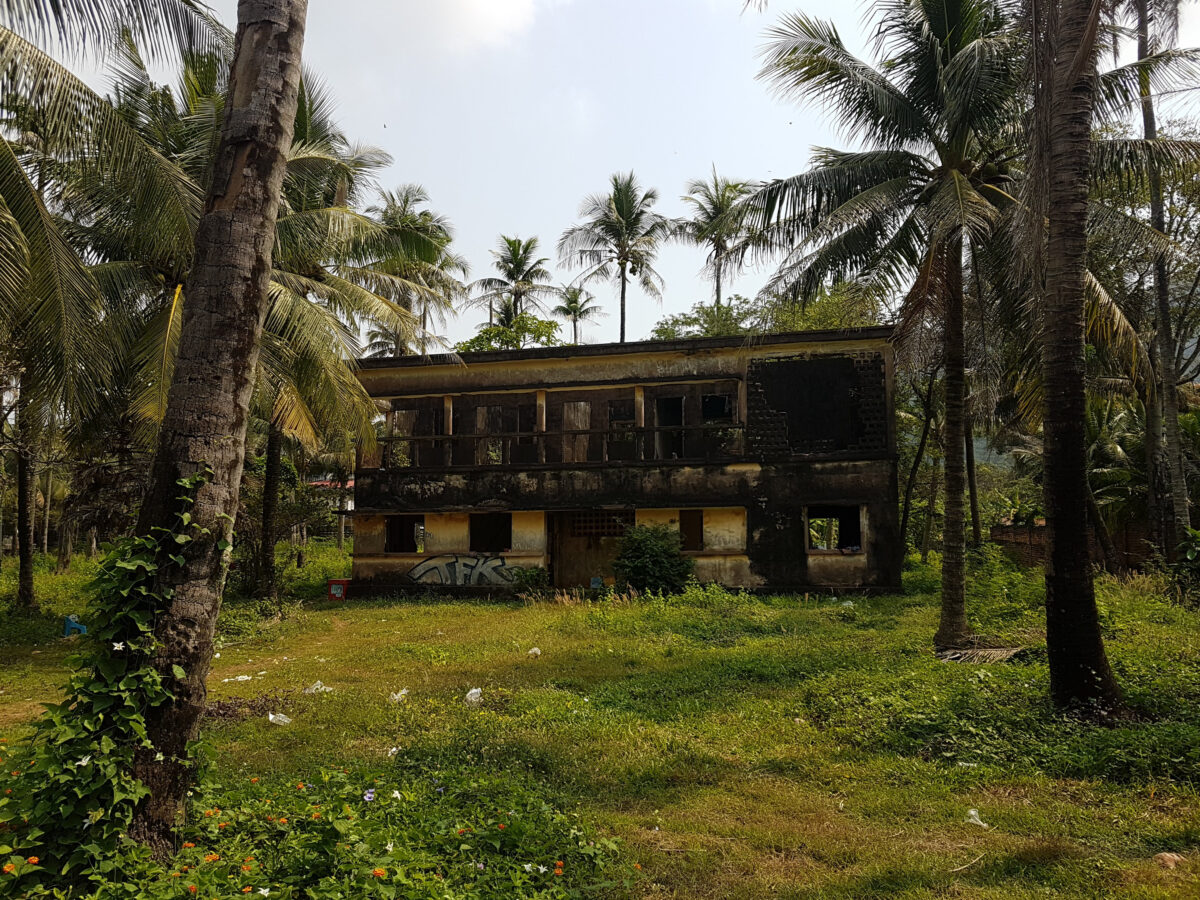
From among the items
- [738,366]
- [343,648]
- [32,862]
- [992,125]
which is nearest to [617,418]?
[738,366]

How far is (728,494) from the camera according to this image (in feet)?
56.8

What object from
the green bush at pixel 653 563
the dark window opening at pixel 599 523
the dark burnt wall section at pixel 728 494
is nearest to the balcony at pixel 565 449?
the dark burnt wall section at pixel 728 494

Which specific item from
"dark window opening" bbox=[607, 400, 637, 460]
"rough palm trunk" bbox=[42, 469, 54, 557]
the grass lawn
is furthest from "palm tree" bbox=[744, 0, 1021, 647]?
"rough palm trunk" bbox=[42, 469, 54, 557]

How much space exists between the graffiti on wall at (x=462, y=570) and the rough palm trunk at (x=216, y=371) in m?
14.7

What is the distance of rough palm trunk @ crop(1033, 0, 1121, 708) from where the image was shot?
6.68m

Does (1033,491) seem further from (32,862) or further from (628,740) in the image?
(32,862)

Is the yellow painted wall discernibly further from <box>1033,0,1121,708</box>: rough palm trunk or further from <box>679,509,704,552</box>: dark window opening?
<box>1033,0,1121,708</box>: rough palm trunk

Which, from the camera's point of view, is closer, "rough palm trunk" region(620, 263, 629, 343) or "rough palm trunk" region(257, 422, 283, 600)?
"rough palm trunk" region(257, 422, 283, 600)

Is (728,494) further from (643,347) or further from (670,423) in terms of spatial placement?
(670,423)

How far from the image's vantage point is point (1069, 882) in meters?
3.99

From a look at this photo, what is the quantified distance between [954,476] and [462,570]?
40.0 ft

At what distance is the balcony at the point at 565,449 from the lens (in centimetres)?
1814

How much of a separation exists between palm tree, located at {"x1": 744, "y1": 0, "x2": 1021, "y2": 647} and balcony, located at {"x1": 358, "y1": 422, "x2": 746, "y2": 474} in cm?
616

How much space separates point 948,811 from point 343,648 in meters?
9.16
